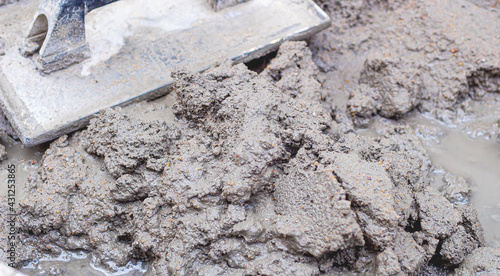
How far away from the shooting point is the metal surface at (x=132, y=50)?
2.58 meters

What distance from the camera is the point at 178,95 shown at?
2576mm

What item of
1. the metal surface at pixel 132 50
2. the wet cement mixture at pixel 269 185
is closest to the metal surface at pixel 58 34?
the metal surface at pixel 132 50

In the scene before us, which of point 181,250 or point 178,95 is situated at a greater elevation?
point 178,95

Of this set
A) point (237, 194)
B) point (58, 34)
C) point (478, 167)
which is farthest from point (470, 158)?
point (58, 34)

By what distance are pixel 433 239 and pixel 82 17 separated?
240cm

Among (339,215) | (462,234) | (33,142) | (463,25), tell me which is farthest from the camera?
(463,25)

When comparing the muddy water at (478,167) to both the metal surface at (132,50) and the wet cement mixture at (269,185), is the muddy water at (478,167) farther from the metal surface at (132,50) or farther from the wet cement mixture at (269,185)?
the metal surface at (132,50)

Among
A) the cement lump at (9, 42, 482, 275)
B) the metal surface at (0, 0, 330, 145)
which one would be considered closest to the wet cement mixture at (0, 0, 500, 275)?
the cement lump at (9, 42, 482, 275)

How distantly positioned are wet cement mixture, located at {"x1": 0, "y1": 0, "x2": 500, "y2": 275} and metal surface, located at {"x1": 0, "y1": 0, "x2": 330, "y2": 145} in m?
0.15

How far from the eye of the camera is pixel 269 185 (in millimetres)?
2250

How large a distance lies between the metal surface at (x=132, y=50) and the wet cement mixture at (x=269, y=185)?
152 millimetres

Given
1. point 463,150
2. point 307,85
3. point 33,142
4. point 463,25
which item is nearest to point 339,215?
point 307,85

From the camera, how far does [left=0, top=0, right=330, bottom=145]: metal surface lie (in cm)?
258

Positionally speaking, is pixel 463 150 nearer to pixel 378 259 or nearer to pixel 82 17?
pixel 378 259
